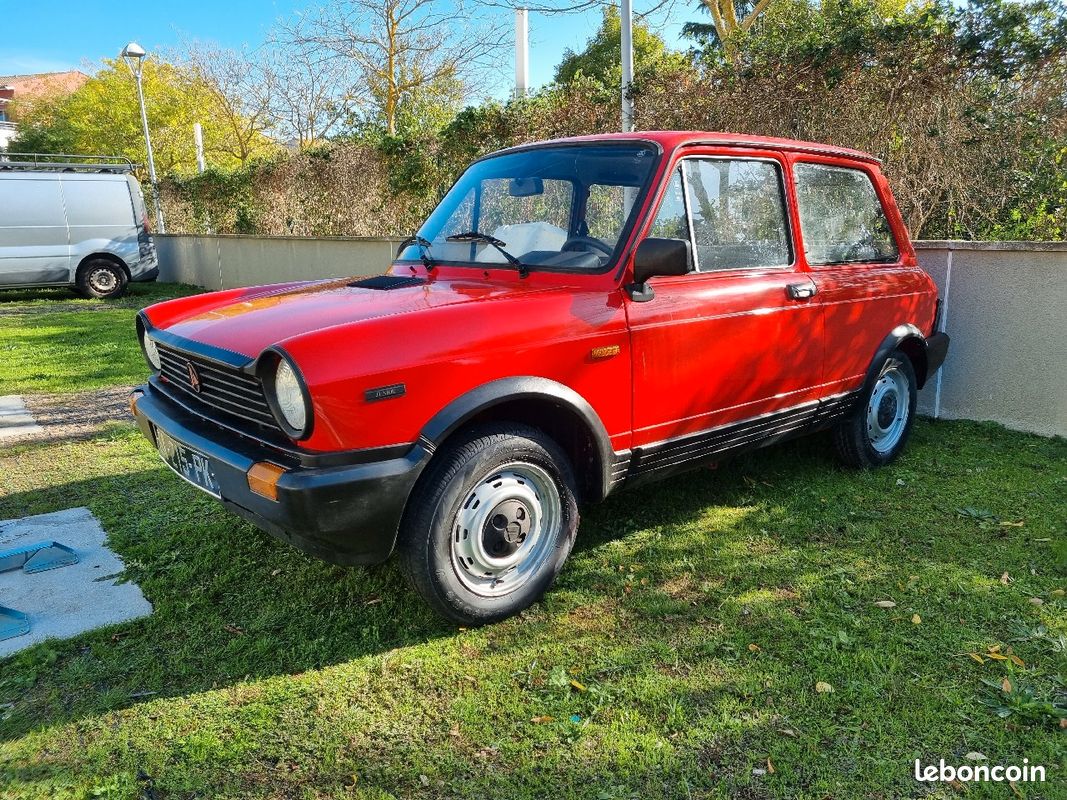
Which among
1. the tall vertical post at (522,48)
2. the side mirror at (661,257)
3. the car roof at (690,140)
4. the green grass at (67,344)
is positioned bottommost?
the green grass at (67,344)

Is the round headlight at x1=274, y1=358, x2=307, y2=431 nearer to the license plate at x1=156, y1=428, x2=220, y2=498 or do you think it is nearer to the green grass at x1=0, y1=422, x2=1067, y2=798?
the license plate at x1=156, y1=428, x2=220, y2=498

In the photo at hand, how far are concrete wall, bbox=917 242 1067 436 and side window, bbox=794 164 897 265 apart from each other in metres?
1.33

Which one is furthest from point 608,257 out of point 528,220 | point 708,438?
point 708,438

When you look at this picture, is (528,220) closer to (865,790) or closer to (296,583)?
(296,583)

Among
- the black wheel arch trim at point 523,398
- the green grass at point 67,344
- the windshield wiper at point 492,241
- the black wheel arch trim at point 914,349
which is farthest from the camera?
the green grass at point 67,344

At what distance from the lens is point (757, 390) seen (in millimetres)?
3904

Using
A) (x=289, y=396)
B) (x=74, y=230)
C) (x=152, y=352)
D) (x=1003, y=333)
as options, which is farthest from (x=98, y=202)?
(x=1003, y=333)

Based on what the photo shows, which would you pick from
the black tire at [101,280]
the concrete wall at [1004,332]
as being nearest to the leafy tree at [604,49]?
the black tire at [101,280]

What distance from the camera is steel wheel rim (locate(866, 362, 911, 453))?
15.8 feet

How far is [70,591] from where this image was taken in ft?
11.1

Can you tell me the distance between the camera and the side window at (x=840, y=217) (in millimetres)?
4246

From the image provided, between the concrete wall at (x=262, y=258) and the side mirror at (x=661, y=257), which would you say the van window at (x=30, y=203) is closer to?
the concrete wall at (x=262, y=258)

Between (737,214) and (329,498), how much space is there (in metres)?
2.50

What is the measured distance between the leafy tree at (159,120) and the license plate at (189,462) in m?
30.0
